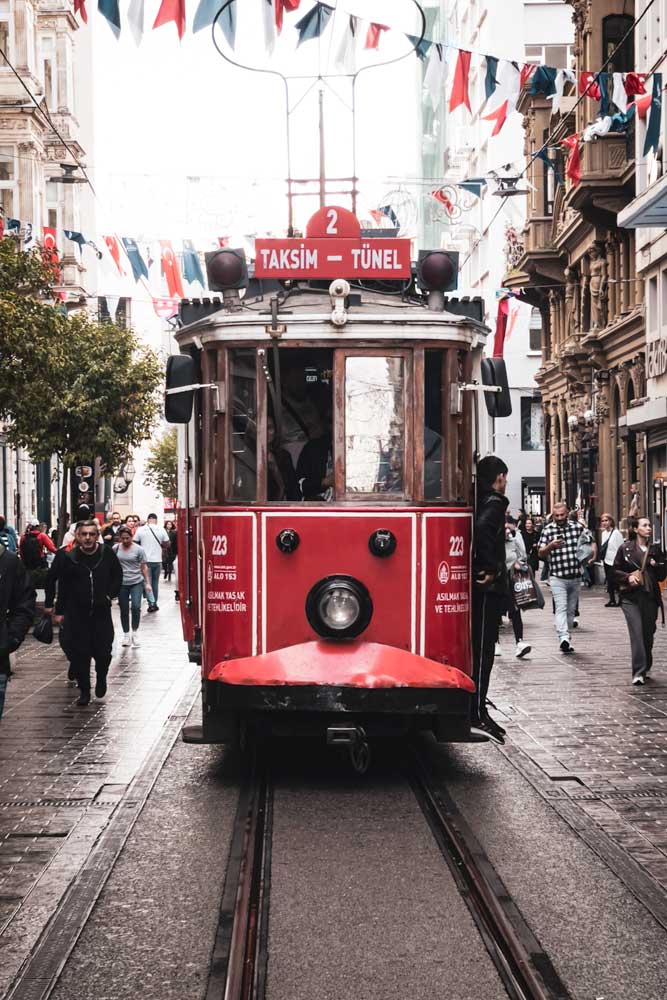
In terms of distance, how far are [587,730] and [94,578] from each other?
471cm

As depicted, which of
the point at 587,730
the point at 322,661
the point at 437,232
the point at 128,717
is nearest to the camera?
the point at 322,661

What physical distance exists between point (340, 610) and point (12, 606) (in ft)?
6.81

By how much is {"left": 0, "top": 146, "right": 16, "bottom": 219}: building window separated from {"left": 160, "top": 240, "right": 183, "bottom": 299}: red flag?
626 inches

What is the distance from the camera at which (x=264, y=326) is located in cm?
971

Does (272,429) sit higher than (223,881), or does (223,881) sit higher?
(272,429)

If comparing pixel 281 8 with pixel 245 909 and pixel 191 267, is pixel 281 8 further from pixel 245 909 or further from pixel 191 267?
pixel 191 267

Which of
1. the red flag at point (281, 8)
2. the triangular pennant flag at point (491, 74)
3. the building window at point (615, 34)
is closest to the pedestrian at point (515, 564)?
the triangular pennant flag at point (491, 74)

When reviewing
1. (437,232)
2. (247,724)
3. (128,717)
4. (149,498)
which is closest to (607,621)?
(128,717)

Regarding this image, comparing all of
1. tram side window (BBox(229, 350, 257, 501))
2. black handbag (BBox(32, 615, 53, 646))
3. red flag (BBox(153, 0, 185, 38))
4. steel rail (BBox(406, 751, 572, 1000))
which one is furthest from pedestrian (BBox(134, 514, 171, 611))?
steel rail (BBox(406, 751, 572, 1000))

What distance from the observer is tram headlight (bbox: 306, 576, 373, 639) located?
956 cm

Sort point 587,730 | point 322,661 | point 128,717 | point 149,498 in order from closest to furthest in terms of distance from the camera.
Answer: point 322,661 → point 587,730 → point 128,717 → point 149,498

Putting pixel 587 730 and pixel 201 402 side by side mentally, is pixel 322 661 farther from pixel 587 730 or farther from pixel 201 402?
pixel 587 730

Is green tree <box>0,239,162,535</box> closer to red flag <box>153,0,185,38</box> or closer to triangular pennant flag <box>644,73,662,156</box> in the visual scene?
triangular pennant flag <box>644,73,662,156</box>

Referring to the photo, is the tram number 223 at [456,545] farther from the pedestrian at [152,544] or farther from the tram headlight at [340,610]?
the pedestrian at [152,544]
